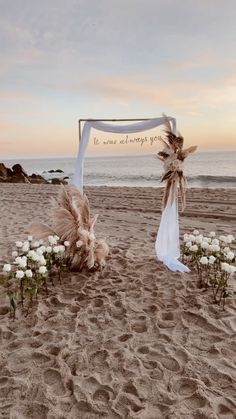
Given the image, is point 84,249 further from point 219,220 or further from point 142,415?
point 219,220

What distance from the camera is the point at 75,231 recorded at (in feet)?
16.9

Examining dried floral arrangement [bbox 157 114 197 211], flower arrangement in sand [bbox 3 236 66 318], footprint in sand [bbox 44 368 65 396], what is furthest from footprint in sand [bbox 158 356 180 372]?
dried floral arrangement [bbox 157 114 197 211]

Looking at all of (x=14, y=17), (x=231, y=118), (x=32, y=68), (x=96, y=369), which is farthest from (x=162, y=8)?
(x=231, y=118)

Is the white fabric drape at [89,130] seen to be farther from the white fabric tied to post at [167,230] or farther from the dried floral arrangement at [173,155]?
the dried floral arrangement at [173,155]

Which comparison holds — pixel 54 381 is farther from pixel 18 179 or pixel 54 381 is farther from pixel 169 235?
pixel 18 179

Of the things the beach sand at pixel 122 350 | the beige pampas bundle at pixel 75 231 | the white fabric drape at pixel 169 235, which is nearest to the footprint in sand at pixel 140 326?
the beach sand at pixel 122 350

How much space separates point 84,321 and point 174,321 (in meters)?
0.93

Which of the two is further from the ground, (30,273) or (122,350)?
(30,273)

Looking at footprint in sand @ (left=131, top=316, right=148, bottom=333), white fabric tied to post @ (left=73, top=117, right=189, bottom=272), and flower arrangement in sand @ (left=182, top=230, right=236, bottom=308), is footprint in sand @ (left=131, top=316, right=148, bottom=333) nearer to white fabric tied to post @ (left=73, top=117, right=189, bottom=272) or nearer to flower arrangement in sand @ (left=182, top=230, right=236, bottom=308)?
flower arrangement in sand @ (left=182, top=230, right=236, bottom=308)

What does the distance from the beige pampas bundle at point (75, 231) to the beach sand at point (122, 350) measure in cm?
23

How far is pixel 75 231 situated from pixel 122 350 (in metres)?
2.15

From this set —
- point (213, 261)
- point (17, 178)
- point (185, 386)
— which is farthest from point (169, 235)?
point (17, 178)

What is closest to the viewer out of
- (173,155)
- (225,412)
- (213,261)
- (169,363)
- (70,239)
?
(225,412)

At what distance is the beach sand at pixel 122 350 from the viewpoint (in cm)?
269
